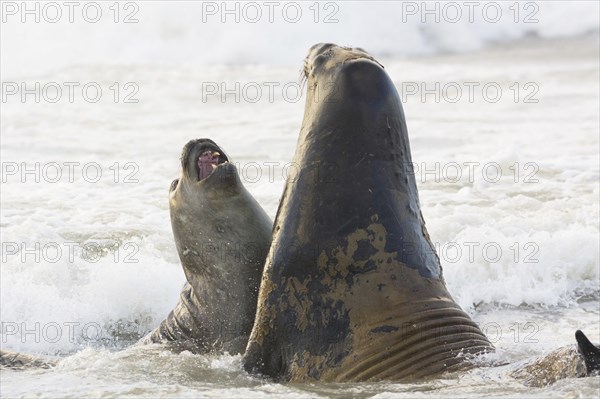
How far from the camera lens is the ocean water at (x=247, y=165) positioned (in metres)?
6.90

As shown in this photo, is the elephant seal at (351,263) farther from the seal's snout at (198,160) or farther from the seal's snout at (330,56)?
the seal's snout at (198,160)

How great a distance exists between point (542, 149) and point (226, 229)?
34.6 feet

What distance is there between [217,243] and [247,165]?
8663 millimetres

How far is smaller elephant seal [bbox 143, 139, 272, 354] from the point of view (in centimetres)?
671

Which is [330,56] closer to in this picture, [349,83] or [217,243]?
[349,83]

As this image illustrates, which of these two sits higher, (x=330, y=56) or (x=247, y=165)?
(x=247, y=165)

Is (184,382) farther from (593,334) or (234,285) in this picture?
(593,334)

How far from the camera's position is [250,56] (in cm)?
2673

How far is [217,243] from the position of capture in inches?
268

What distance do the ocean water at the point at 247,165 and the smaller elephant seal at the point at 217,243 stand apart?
22cm
